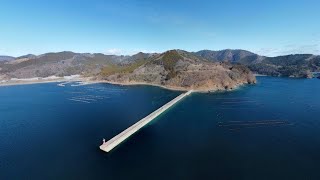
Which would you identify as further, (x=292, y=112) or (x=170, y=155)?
(x=292, y=112)

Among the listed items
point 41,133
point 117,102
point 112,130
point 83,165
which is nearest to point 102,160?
point 83,165

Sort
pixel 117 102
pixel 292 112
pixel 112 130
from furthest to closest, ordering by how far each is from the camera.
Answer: pixel 117 102 → pixel 292 112 → pixel 112 130

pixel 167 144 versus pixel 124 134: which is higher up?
pixel 124 134

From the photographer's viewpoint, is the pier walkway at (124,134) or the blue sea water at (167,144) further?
the pier walkway at (124,134)

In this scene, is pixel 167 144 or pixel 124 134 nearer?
pixel 167 144

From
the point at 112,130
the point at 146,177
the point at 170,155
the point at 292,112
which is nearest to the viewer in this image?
the point at 146,177

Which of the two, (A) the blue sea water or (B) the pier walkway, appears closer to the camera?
(A) the blue sea water

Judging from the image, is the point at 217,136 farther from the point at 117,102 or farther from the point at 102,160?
the point at 117,102
